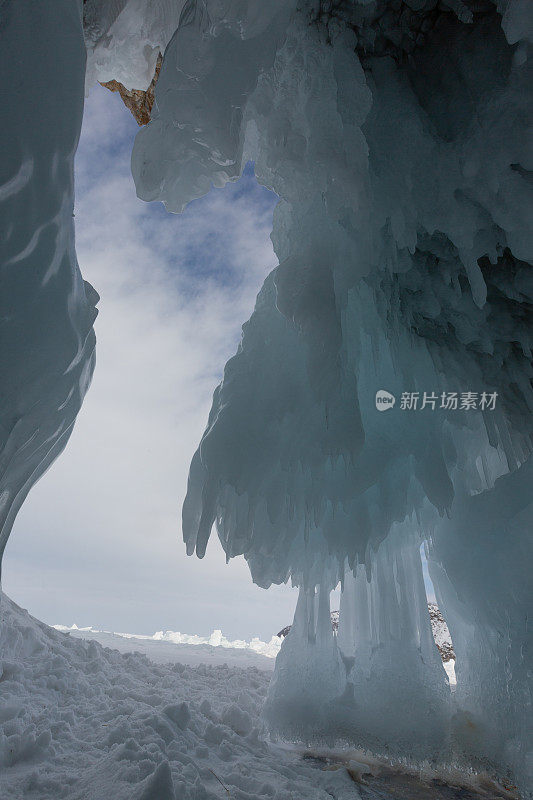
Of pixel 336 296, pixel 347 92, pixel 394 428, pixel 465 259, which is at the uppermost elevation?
pixel 347 92

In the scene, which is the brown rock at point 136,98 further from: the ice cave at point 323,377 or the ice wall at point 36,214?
the ice wall at point 36,214

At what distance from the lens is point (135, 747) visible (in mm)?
2381

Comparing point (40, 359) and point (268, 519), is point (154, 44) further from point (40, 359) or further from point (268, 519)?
point (268, 519)

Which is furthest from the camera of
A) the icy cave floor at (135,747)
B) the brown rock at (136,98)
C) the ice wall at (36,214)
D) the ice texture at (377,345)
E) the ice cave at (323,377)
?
the brown rock at (136,98)

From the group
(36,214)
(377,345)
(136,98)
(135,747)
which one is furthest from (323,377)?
(136,98)

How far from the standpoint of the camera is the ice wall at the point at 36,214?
57.7 inches

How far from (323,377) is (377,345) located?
85cm

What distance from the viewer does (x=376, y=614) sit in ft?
14.6

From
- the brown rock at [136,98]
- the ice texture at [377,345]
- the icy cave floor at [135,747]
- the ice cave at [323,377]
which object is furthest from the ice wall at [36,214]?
the brown rock at [136,98]

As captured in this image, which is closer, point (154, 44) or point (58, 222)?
point (58, 222)

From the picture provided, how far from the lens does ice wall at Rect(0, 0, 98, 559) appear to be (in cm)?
147

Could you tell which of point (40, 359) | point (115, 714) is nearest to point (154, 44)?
point (40, 359)

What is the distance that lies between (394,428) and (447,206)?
5.87ft

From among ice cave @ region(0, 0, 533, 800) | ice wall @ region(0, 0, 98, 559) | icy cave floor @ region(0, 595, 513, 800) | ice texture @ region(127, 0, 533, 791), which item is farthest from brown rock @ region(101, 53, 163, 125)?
icy cave floor @ region(0, 595, 513, 800)
